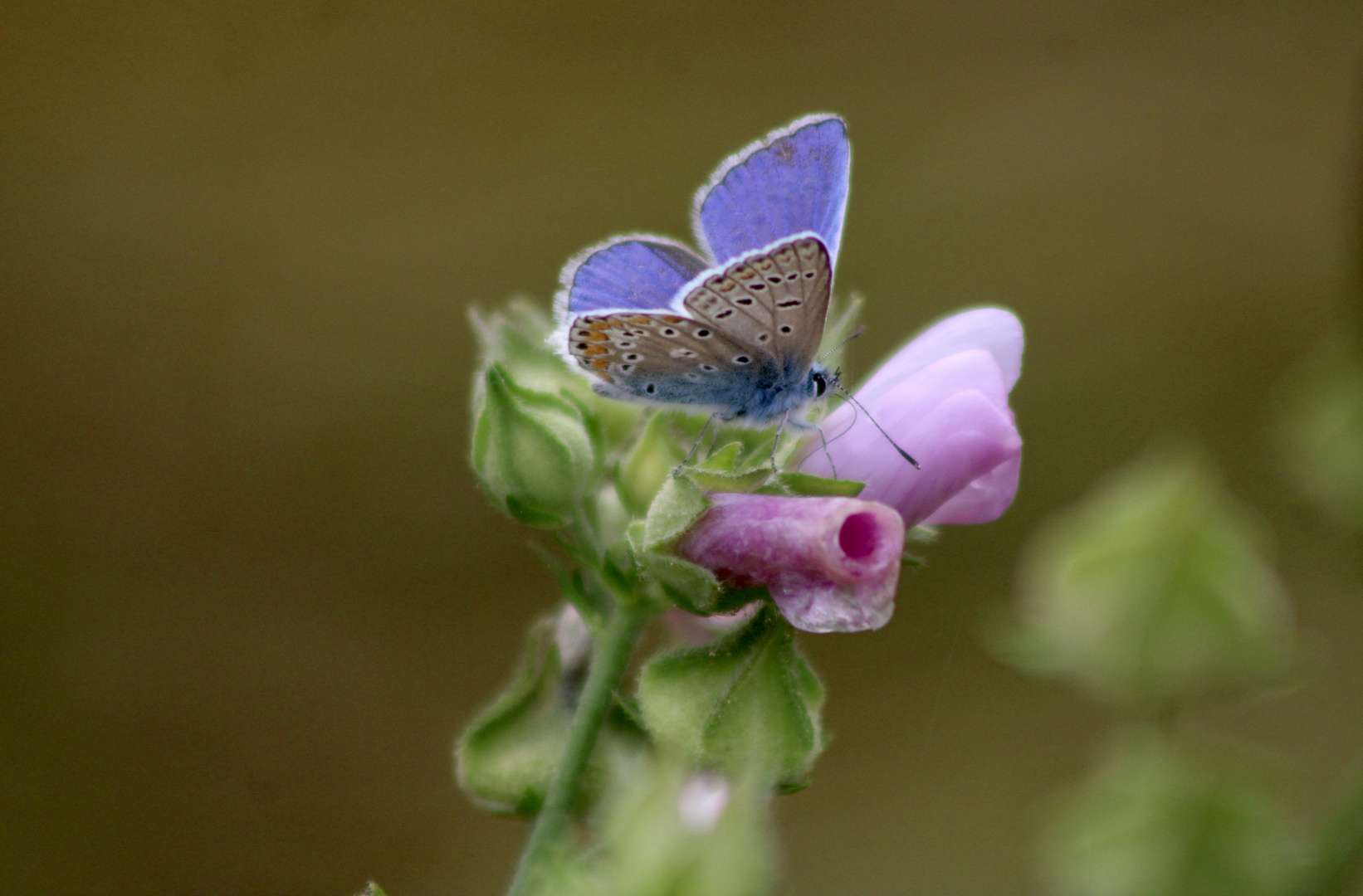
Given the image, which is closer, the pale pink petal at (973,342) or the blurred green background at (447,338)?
the pale pink petal at (973,342)

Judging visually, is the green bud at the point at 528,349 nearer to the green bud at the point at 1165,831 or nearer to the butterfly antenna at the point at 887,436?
the butterfly antenna at the point at 887,436

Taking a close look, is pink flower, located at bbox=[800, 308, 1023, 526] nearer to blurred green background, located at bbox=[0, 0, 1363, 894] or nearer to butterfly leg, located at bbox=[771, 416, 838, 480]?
butterfly leg, located at bbox=[771, 416, 838, 480]

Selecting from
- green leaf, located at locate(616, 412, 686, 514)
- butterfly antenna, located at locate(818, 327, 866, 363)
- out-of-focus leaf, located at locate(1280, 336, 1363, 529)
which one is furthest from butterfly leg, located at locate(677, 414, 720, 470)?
out-of-focus leaf, located at locate(1280, 336, 1363, 529)

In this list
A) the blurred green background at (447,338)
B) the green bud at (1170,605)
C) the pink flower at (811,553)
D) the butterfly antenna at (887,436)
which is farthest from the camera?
the blurred green background at (447,338)

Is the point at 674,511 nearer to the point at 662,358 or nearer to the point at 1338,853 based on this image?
the point at 662,358

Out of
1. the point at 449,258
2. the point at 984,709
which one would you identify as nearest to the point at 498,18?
the point at 449,258

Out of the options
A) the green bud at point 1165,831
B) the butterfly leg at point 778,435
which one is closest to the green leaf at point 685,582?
the butterfly leg at point 778,435

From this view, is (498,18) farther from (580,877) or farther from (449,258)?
(580,877)
